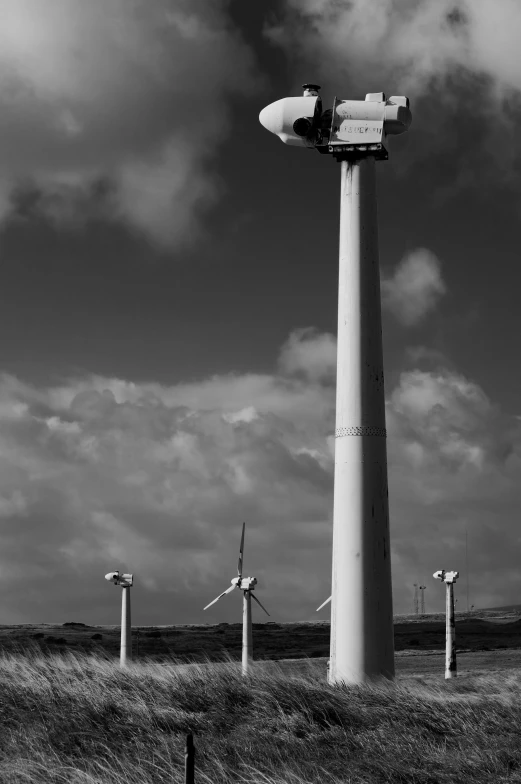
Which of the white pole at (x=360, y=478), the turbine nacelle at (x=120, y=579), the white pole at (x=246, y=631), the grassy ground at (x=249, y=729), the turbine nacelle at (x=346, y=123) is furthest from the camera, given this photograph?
the turbine nacelle at (x=120, y=579)

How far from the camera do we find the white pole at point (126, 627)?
43.6 meters

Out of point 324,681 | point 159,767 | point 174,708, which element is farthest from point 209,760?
point 324,681

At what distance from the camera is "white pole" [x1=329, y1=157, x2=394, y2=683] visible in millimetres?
24281

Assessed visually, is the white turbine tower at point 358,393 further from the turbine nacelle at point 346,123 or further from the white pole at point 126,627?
the white pole at point 126,627

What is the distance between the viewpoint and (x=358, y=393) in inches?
974

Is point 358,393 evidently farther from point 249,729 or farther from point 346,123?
point 249,729

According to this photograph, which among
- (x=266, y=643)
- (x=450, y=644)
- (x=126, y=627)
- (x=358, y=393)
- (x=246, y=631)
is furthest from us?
(x=266, y=643)

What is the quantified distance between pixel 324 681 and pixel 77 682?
6.63 metres

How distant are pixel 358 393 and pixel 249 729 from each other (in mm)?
8936

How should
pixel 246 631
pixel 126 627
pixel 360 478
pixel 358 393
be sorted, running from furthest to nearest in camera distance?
pixel 246 631 < pixel 126 627 < pixel 358 393 < pixel 360 478

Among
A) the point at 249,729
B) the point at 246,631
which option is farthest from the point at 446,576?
the point at 249,729

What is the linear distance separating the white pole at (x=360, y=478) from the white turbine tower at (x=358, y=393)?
3 centimetres

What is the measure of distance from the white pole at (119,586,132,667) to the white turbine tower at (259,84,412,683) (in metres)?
20.7

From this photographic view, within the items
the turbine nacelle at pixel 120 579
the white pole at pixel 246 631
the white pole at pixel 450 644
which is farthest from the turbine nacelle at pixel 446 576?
the turbine nacelle at pixel 120 579
